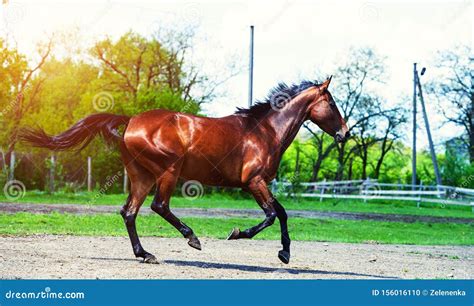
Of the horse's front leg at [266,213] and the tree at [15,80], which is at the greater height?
the tree at [15,80]

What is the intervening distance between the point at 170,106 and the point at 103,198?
594cm

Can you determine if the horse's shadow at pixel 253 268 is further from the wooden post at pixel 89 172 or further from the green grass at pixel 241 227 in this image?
the wooden post at pixel 89 172

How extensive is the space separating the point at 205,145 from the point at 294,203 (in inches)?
878

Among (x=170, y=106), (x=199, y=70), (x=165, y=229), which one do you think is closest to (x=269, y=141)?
(x=165, y=229)

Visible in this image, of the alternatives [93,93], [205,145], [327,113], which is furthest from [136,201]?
[93,93]

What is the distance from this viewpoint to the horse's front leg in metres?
9.98

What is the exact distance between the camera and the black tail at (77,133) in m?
10.7

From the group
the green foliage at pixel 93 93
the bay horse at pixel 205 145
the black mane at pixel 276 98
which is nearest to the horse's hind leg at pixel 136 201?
the bay horse at pixel 205 145

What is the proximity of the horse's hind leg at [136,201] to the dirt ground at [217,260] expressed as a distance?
181 mm

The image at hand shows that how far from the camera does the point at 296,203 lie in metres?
32.3

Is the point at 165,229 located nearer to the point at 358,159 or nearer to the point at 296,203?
the point at 296,203

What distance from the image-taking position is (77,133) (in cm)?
1077

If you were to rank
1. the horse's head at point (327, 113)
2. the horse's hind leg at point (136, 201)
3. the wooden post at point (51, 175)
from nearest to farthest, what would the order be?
the horse's hind leg at point (136, 201)
the horse's head at point (327, 113)
the wooden post at point (51, 175)

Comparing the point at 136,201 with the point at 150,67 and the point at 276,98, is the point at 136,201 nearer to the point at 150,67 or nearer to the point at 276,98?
the point at 276,98
